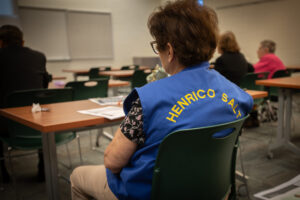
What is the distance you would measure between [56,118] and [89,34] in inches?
268

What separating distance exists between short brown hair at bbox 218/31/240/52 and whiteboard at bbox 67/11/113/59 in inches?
206

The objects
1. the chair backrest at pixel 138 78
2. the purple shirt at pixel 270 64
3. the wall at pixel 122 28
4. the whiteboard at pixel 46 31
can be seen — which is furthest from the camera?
the wall at pixel 122 28

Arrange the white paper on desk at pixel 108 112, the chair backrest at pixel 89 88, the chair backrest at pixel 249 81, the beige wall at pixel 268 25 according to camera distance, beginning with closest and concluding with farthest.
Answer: the white paper on desk at pixel 108 112 < the chair backrest at pixel 89 88 < the chair backrest at pixel 249 81 < the beige wall at pixel 268 25

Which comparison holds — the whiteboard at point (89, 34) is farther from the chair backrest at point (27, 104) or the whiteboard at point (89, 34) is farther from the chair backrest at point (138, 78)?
the chair backrest at point (27, 104)

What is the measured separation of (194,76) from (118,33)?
25.6ft

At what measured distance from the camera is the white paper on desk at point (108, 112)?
1389 millimetres

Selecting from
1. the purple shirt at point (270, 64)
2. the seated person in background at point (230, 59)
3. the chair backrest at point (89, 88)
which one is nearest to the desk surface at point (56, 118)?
the chair backrest at point (89, 88)

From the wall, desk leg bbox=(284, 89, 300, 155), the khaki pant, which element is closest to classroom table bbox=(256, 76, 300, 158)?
desk leg bbox=(284, 89, 300, 155)

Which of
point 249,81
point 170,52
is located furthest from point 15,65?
point 249,81

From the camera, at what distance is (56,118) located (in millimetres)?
1370

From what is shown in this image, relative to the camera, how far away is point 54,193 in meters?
1.43

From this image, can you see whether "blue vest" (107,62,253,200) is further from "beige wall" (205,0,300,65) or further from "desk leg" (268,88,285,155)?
"beige wall" (205,0,300,65)

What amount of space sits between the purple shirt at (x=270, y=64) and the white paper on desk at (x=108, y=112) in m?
3.35

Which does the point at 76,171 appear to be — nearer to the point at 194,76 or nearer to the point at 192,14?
the point at 194,76
